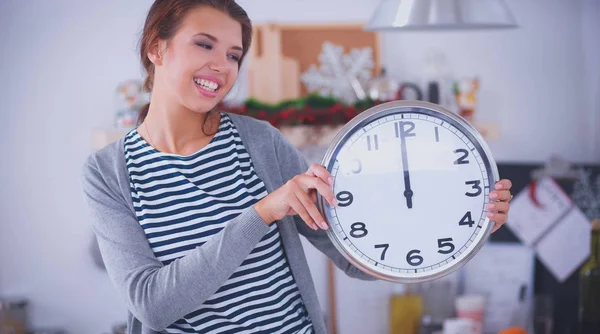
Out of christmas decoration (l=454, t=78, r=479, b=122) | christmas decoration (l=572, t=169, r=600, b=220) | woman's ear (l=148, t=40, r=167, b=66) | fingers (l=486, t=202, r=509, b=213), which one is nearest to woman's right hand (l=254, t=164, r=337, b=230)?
fingers (l=486, t=202, r=509, b=213)

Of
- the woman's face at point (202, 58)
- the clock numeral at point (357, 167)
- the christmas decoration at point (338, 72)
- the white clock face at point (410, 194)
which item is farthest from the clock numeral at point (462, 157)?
the christmas decoration at point (338, 72)

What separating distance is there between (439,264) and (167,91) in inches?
21.3

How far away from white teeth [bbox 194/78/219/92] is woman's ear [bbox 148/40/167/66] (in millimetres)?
89

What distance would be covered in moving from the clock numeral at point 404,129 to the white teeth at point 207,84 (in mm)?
311

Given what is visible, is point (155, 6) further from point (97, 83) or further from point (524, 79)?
point (524, 79)

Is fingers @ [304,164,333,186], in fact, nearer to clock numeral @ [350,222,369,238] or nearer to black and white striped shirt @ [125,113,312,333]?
clock numeral @ [350,222,369,238]

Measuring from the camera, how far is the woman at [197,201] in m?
1.09

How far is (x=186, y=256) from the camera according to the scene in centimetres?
109

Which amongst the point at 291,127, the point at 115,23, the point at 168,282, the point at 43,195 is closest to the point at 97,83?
the point at 115,23

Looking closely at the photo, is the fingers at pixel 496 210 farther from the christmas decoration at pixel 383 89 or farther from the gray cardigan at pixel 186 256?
the christmas decoration at pixel 383 89

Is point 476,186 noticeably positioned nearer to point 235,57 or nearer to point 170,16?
point 235,57

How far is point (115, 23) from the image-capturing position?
7.82 feet

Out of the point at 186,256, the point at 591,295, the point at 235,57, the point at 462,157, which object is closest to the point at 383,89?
the point at 591,295

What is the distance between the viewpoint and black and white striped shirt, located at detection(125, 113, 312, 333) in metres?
1.17
